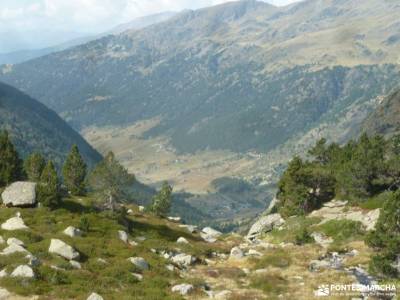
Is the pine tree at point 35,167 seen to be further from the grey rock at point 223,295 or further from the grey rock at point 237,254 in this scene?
the grey rock at point 223,295

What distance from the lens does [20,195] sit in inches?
2753

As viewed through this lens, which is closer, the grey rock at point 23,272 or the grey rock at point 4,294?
the grey rock at point 4,294

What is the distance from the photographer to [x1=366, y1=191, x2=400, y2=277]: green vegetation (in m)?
41.2

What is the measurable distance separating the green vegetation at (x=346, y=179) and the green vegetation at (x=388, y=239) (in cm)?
3815

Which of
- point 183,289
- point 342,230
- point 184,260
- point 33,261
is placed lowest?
point 183,289

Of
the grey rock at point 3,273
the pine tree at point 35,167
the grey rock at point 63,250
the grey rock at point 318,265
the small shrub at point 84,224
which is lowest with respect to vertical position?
the grey rock at point 3,273

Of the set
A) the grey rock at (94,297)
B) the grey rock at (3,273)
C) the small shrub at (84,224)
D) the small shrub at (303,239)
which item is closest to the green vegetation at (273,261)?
the small shrub at (303,239)

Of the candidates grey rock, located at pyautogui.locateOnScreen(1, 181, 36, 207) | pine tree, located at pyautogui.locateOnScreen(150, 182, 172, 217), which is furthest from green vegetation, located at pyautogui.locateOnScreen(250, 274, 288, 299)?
pine tree, located at pyautogui.locateOnScreen(150, 182, 172, 217)

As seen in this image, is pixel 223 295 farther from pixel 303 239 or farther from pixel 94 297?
pixel 303 239

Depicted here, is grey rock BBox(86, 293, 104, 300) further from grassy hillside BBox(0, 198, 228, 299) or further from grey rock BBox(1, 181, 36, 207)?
grey rock BBox(1, 181, 36, 207)

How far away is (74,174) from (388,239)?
75.6 metres

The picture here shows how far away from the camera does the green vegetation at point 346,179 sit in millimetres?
91938

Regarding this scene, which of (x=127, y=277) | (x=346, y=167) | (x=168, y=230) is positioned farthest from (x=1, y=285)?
(x=346, y=167)

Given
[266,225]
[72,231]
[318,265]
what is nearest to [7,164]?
Result: [72,231]
